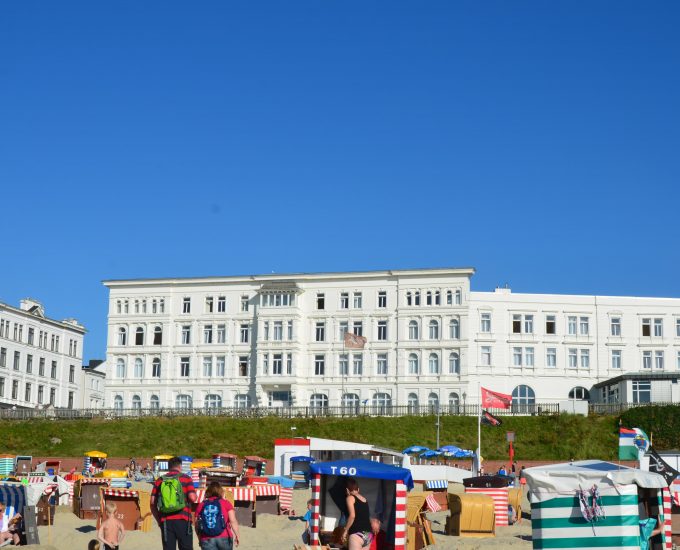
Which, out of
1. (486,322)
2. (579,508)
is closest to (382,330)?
(486,322)

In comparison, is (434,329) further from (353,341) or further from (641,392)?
(641,392)

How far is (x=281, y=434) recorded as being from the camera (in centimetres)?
6719

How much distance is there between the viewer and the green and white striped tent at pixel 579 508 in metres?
15.2

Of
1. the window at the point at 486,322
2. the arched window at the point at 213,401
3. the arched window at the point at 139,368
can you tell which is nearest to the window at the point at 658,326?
the window at the point at 486,322

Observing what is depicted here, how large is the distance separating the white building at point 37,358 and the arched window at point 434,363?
33004mm

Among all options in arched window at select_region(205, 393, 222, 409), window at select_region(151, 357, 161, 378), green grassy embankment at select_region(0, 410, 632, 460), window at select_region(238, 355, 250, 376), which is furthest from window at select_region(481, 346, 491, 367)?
window at select_region(151, 357, 161, 378)

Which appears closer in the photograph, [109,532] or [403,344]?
[109,532]

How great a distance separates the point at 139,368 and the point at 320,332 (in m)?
13.9

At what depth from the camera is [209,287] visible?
80.4 meters

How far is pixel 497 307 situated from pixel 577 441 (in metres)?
15.9

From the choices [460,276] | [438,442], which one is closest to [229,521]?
[438,442]

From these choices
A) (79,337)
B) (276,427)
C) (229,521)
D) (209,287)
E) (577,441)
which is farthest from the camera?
(79,337)

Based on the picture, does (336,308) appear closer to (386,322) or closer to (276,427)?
(386,322)

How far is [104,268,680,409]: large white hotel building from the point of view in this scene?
75375mm
